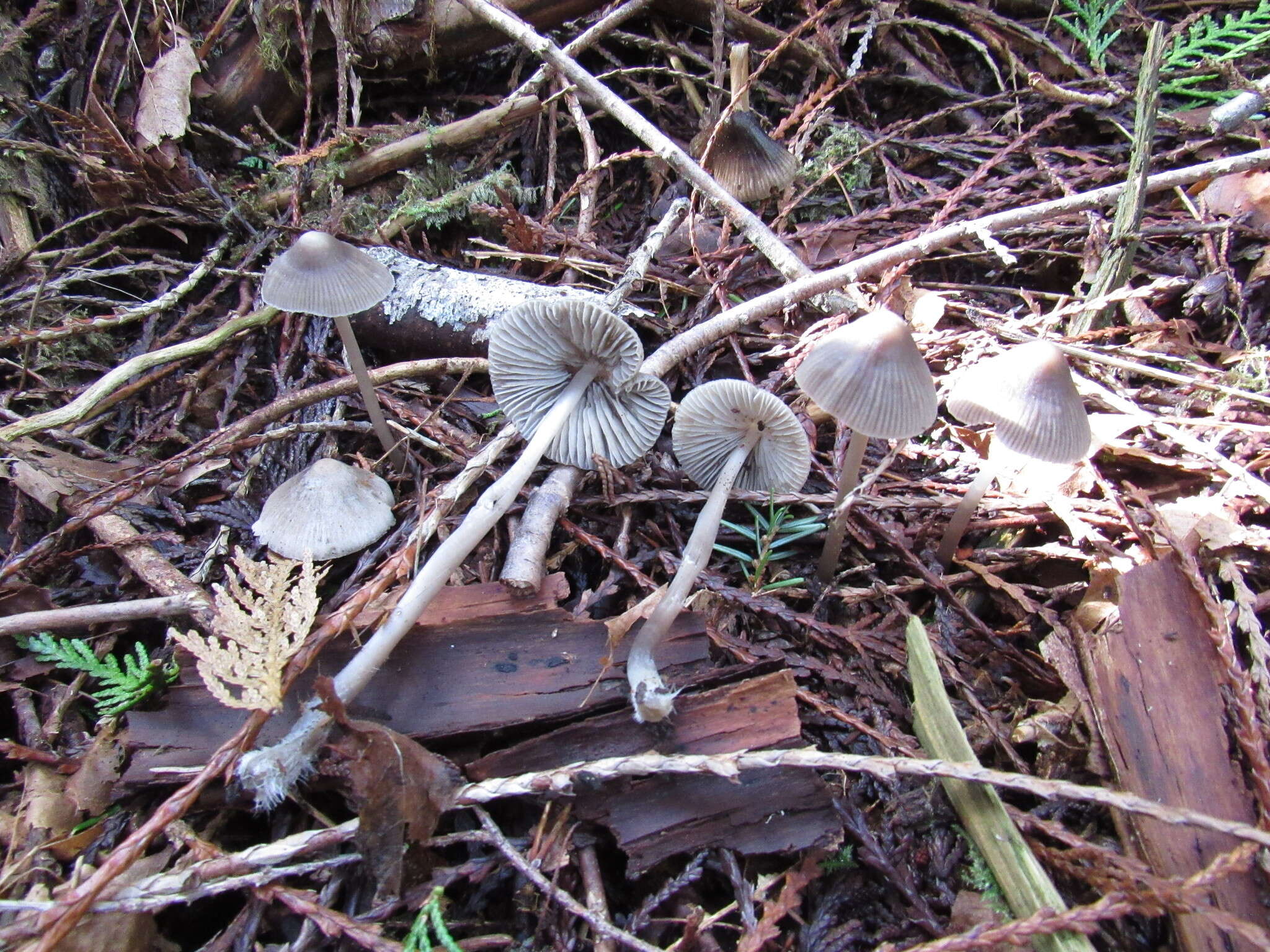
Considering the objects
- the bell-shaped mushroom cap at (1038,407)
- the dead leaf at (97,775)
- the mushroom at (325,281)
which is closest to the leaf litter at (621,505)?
the dead leaf at (97,775)

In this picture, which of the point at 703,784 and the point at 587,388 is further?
the point at 587,388

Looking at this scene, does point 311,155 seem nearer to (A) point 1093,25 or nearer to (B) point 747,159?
(B) point 747,159

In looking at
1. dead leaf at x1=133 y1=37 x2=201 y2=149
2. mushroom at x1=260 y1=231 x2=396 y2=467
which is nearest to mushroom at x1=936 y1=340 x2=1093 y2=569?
mushroom at x1=260 y1=231 x2=396 y2=467

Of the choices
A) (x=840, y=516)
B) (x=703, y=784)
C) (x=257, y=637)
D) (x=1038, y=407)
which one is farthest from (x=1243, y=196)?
(x=257, y=637)

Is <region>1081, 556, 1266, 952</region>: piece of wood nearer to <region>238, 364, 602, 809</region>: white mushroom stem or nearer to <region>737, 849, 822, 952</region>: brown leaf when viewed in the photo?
<region>737, 849, 822, 952</region>: brown leaf

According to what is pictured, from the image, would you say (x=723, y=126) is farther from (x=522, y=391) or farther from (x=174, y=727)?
(x=174, y=727)
